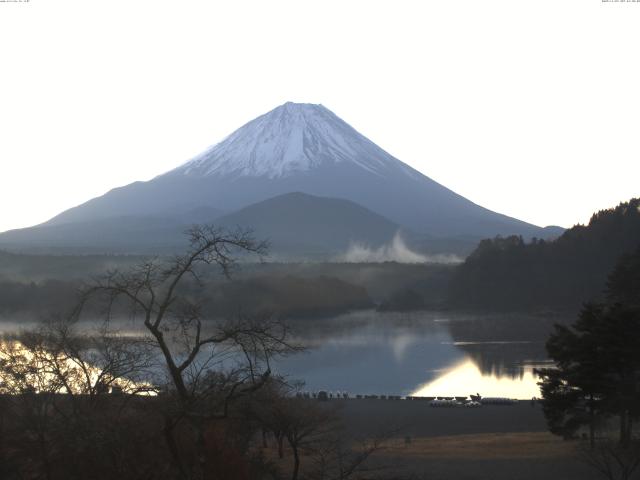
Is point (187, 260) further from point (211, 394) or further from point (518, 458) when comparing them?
point (518, 458)

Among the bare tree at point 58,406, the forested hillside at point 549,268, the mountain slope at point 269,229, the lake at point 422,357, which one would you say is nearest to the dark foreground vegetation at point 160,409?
the bare tree at point 58,406

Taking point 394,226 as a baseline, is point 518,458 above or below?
below

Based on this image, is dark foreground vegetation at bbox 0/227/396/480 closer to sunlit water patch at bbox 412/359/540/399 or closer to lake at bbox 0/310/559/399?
lake at bbox 0/310/559/399

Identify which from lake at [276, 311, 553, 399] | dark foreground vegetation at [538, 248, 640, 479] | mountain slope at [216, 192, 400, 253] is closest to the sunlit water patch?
lake at [276, 311, 553, 399]

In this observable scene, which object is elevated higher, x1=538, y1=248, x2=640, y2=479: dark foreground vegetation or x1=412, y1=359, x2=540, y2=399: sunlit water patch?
x1=538, y1=248, x2=640, y2=479: dark foreground vegetation

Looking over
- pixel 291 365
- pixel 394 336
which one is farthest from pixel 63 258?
pixel 291 365
